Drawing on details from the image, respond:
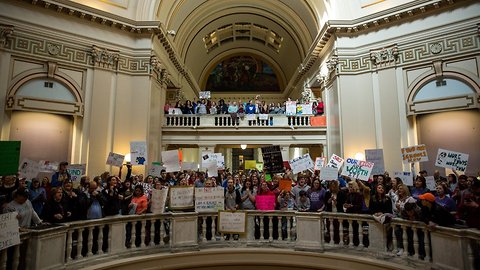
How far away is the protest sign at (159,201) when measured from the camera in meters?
7.90

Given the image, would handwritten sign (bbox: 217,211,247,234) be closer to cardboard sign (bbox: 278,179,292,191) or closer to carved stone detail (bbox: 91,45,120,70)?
cardboard sign (bbox: 278,179,292,191)

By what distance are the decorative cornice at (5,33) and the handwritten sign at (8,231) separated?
893cm

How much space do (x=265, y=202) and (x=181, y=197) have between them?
2.07 metres

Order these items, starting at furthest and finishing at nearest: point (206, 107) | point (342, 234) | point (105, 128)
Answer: point (206, 107), point (105, 128), point (342, 234)

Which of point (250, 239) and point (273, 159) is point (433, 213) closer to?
point (250, 239)

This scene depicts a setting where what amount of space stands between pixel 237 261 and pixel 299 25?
15.8 meters

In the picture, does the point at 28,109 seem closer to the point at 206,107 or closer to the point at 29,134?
the point at 29,134

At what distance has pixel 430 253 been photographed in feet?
20.1

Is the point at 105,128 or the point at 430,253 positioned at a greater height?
the point at 105,128

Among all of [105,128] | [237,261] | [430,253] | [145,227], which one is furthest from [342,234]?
[105,128]

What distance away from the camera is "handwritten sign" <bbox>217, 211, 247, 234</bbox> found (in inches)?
321

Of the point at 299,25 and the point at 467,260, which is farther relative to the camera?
the point at 299,25

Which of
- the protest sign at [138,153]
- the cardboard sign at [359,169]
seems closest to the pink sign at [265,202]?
the cardboard sign at [359,169]

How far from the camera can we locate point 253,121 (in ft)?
54.8
